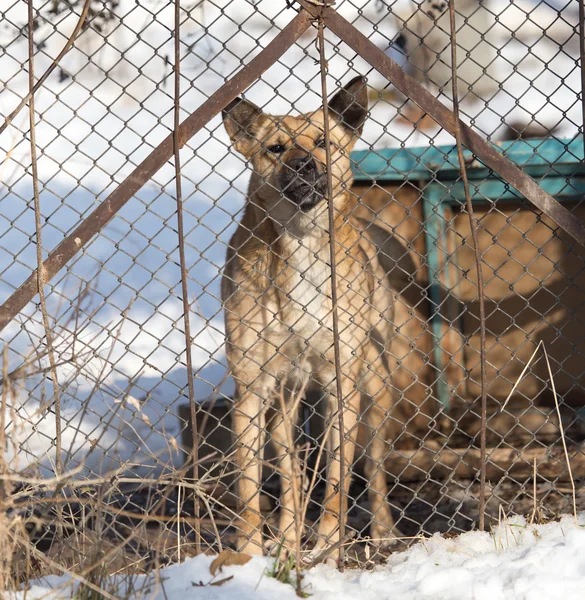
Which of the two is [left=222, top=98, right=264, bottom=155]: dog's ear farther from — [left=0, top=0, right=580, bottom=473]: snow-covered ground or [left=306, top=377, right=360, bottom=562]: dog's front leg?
[left=306, top=377, right=360, bottom=562]: dog's front leg

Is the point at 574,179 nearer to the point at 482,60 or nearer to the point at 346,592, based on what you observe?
the point at 346,592

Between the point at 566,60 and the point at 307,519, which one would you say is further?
the point at 566,60

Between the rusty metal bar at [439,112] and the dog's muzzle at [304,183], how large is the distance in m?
0.70

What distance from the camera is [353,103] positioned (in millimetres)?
3453

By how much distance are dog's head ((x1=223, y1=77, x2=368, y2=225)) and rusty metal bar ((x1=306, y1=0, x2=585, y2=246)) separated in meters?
0.41

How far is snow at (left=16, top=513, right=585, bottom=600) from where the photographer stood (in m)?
2.35

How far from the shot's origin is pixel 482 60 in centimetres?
1215

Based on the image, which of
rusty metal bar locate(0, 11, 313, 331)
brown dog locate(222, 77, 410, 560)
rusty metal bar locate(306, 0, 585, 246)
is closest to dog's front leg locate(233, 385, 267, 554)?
brown dog locate(222, 77, 410, 560)

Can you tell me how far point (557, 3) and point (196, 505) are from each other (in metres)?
11.9

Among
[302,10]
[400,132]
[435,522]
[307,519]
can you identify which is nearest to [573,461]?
[435,522]

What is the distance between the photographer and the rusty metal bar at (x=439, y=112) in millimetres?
2824

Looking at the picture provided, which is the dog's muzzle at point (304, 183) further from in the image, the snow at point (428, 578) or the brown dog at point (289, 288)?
the snow at point (428, 578)

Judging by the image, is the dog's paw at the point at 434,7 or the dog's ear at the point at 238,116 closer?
the dog's paw at the point at 434,7

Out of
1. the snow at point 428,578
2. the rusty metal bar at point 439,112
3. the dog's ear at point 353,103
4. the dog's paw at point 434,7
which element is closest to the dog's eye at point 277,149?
the dog's ear at point 353,103
